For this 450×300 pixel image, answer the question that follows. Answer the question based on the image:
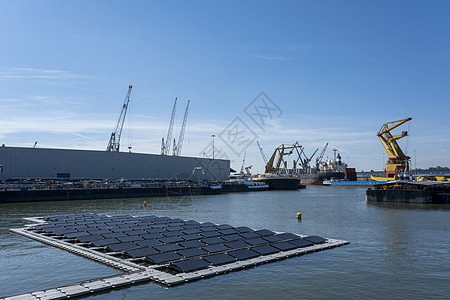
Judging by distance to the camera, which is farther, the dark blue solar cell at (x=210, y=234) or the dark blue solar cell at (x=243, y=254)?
the dark blue solar cell at (x=210, y=234)

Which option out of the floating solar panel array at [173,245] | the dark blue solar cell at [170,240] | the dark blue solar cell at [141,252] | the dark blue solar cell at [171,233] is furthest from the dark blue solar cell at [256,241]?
the dark blue solar cell at [141,252]

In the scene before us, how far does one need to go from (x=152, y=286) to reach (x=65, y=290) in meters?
3.43

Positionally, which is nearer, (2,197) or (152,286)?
(152,286)

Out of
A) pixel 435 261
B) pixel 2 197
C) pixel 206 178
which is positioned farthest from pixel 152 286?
pixel 206 178

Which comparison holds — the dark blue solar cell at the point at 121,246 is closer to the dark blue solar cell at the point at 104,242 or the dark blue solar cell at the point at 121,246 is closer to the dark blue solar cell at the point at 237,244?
the dark blue solar cell at the point at 104,242

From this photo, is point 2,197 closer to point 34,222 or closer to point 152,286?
point 34,222

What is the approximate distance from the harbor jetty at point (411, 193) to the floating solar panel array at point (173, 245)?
43.1 meters

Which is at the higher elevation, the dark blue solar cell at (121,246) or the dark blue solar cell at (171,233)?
the dark blue solar cell at (171,233)

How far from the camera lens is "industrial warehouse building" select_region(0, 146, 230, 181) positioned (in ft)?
260

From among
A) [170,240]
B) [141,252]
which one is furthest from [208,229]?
[141,252]

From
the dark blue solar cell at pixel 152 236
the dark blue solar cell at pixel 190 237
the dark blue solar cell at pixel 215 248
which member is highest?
the dark blue solar cell at pixel 190 237

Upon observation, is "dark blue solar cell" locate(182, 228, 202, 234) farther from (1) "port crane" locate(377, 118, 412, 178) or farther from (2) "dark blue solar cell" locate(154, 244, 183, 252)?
(1) "port crane" locate(377, 118, 412, 178)

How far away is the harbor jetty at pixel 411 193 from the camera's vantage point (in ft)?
198

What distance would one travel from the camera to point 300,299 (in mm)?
Result: 14570
